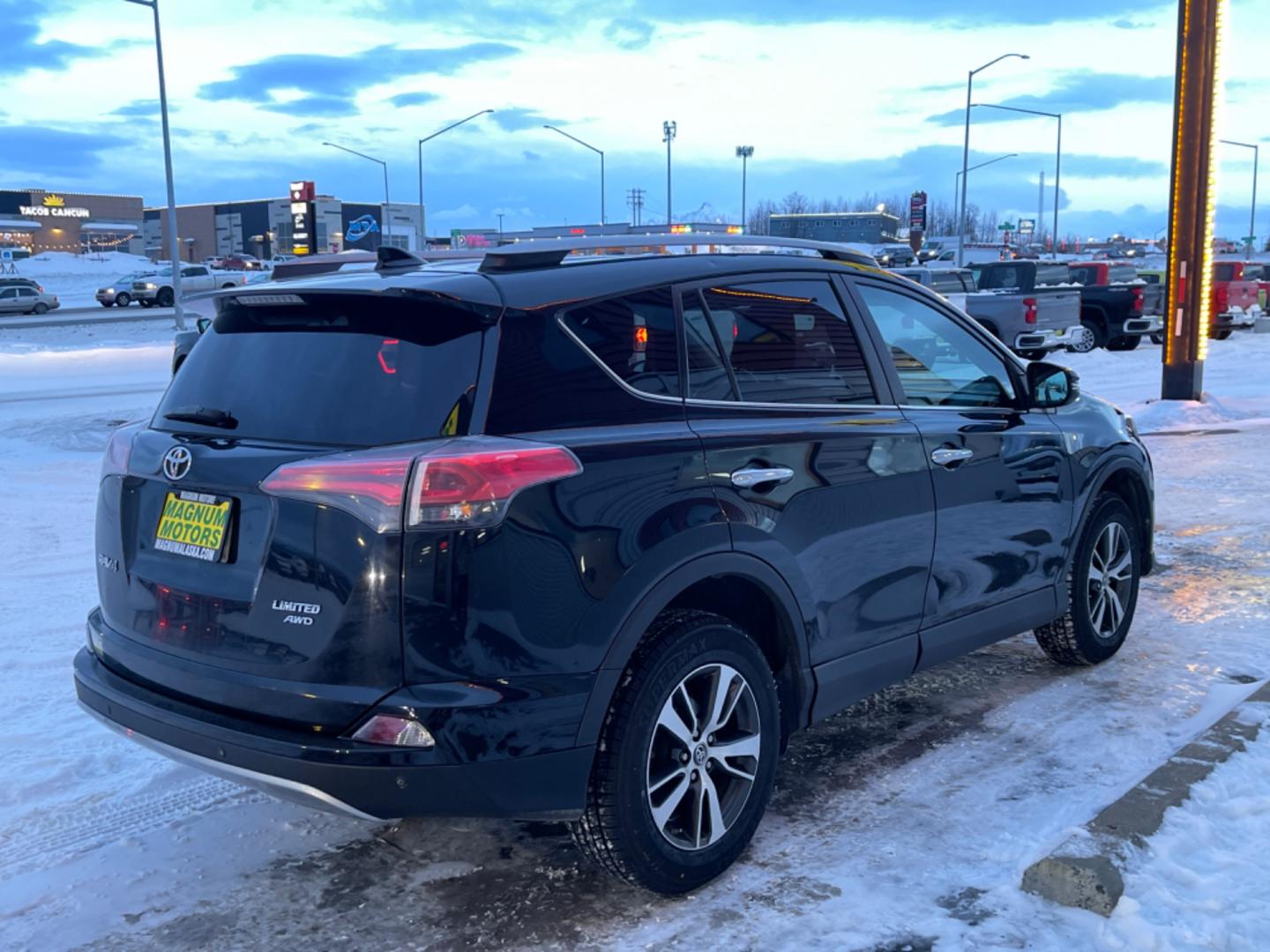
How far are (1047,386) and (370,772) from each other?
3356mm

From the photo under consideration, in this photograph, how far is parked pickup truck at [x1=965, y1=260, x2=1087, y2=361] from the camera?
2200 centimetres

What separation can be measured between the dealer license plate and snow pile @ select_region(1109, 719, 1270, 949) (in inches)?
103

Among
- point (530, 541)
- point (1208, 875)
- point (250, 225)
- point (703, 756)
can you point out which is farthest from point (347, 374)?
point (250, 225)

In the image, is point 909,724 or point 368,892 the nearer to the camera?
point 368,892

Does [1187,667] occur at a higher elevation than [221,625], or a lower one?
lower

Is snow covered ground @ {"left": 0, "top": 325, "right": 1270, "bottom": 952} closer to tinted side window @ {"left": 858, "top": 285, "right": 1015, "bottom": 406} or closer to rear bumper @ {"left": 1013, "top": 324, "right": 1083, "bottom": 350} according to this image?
tinted side window @ {"left": 858, "top": 285, "right": 1015, "bottom": 406}

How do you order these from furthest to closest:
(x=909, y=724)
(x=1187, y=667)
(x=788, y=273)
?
(x=1187, y=667) < (x=909, y=724) < (x=788, y=273)

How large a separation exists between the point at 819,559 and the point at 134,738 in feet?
7.00

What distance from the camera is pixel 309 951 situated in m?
3.23

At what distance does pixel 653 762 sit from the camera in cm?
342

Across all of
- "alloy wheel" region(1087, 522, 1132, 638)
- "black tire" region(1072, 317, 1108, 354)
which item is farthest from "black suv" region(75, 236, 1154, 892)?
"black tire" region(1072, 317, 1108, 354)

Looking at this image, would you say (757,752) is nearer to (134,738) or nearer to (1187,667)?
(134,738)

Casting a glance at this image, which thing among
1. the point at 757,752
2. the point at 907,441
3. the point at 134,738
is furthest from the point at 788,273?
the point at 134,738

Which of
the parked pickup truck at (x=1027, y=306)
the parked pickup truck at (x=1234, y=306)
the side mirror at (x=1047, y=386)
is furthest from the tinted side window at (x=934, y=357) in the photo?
the parked pickup truck at (x=1234, y=306)
